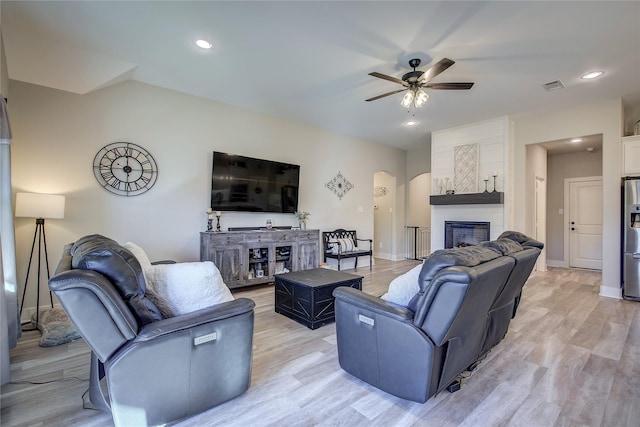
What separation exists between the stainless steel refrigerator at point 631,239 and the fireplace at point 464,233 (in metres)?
1.85

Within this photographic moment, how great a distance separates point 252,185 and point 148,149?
160 centimetres

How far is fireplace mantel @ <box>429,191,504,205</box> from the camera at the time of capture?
529 cm

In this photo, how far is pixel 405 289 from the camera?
200 centimetres

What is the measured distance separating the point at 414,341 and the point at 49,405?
7.69 feet

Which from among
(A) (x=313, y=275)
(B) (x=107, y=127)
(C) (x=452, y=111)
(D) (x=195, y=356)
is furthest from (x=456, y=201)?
(B) (x=107, y=127)

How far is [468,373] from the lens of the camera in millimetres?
2289

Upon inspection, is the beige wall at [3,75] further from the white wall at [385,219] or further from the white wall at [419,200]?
the white wall at [419,200]

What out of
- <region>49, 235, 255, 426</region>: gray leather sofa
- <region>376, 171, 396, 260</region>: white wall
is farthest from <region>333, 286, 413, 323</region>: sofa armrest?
<region>376, 171, 396, 260</region>: white wall

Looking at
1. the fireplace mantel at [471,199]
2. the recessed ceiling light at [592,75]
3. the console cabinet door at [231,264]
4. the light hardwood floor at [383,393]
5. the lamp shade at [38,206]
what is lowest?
the light hardwood floor at [383,393]

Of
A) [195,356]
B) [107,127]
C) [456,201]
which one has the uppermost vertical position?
[107,127]

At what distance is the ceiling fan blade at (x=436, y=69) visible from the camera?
287 centimetres

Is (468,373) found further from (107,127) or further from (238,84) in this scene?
(107,127)

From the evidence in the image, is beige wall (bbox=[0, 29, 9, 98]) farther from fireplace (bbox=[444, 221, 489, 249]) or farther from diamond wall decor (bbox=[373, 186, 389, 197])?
diamond wall decor (bbox=[373, 186, 389, 197])

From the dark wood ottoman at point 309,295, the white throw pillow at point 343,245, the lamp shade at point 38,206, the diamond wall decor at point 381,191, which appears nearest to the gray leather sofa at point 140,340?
the dark wood ottoman at point 309,295
